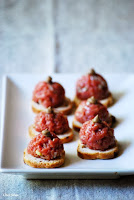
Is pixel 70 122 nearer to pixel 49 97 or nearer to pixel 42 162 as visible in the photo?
pixel 49 97

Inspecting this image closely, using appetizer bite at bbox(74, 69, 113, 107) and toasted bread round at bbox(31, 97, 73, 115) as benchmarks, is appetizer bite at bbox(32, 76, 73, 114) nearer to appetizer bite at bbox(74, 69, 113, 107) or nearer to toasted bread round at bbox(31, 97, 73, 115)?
toasted bread round at bbox(31, 97, 73, 115)

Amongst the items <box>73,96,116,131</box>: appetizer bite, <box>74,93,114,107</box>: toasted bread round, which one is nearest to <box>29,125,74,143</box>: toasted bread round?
<box>73,96,116,131</box>: appetizer bite

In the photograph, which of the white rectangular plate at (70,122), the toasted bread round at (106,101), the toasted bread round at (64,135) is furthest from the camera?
the toasted bread round at (106,101)

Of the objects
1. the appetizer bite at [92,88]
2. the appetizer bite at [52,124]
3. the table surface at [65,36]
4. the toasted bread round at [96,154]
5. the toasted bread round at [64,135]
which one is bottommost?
the toasted bread round at [96,154]

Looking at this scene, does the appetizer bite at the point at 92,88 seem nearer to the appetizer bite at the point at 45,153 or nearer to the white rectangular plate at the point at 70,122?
the white rectangular plate at the point at 70,122

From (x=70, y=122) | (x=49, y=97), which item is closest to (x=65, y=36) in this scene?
(x=49, y=97)

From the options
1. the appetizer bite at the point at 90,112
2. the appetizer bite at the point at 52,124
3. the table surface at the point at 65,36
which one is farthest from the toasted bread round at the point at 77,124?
the table surface at the point at 65,36

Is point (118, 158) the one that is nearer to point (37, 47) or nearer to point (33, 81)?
point (33, 81)
